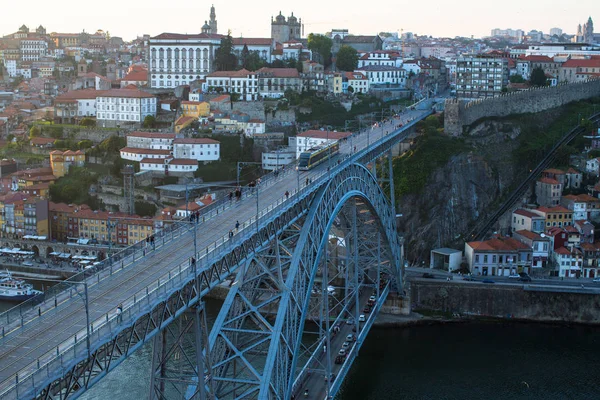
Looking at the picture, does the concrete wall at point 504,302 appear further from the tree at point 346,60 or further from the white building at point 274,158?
the tree at point 346,60

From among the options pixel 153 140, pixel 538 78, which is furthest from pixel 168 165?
pixel 538 78

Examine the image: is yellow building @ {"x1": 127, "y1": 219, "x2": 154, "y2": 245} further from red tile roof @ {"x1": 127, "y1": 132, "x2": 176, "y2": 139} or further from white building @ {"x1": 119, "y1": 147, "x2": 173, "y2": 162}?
red tile roof @ {"x1": 127, "y1": 132, "x2": 176, "y2": 139}

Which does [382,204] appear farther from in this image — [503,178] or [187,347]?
[503,178]

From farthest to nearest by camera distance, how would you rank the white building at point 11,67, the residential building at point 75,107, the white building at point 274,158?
the white building at point 11,67 < the residential building at point 75,107 < the white building at point 274,158

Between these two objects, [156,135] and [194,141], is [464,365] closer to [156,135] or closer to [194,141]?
[194,141]

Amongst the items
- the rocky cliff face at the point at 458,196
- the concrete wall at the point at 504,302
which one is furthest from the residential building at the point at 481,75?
the concrete wall at the point at 504,302

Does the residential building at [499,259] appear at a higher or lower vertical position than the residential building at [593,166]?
lower

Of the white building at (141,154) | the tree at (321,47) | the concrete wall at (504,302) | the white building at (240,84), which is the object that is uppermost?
the tree at (321,47)

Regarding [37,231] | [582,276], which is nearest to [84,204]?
[37,231]
